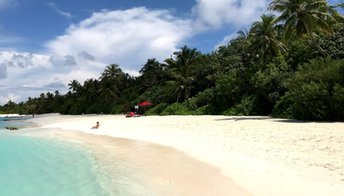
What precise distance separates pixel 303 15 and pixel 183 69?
2237 cm

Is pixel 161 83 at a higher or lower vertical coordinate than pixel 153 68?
lower

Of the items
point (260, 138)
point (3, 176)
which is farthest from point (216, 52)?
point (3, 176)

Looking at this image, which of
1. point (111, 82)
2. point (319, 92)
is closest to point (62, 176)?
point (319, 92)

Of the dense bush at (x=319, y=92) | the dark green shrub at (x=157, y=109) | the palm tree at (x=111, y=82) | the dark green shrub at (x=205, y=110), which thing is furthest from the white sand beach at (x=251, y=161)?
the palm tree at (x=111, y=82)

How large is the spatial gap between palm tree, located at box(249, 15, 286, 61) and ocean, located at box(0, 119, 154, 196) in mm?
23499

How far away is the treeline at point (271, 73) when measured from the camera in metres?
21.5

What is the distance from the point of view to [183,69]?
46.4 metres

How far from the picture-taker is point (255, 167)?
10.4 m

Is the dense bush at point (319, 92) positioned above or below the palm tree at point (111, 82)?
below

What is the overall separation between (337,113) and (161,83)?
39413mm

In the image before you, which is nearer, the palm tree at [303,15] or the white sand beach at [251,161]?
the white sand beach at [251,161]

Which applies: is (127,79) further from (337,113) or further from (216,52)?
(337,113)

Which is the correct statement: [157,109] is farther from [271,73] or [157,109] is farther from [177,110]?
[271,73]

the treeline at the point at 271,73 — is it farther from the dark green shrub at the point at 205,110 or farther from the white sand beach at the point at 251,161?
the white sand beach at the point at 251,161
